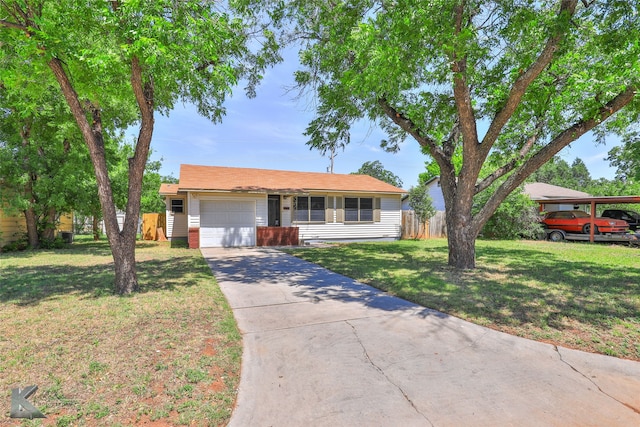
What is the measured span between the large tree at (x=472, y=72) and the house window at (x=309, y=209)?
18.9ft

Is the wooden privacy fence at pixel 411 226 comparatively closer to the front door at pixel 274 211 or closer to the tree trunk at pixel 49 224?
the front door at pixel 274 211

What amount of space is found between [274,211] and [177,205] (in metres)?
5.37

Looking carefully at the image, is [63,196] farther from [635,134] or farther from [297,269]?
[635,134]

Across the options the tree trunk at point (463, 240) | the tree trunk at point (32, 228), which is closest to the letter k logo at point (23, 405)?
the tree trunk at point (463, 240)

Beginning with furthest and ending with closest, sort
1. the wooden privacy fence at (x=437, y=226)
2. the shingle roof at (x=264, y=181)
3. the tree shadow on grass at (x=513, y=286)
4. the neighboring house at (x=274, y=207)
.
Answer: the wooden privacy fence at (x=437, y=226)
the shingle roof at (x=264, y=181)
the neighboring house at (x=274, y=207)
the tree shadow on grass at (x=513, y=286)

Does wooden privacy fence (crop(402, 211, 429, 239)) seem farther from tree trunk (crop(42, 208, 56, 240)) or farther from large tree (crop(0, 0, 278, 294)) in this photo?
tree trunk (crop(42, 208, 56, 240))

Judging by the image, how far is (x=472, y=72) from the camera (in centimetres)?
748

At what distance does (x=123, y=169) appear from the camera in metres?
15.1

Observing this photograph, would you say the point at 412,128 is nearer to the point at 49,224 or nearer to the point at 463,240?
the point at 463,240

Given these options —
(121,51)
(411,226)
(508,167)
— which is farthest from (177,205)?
(508,167)

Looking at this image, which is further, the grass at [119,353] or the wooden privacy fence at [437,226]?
the wooden privacy fence at [437,226]

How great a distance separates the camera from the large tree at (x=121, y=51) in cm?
430

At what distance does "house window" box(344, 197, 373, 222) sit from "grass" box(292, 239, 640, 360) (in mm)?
6295

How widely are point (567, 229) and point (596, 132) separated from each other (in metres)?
7.48
